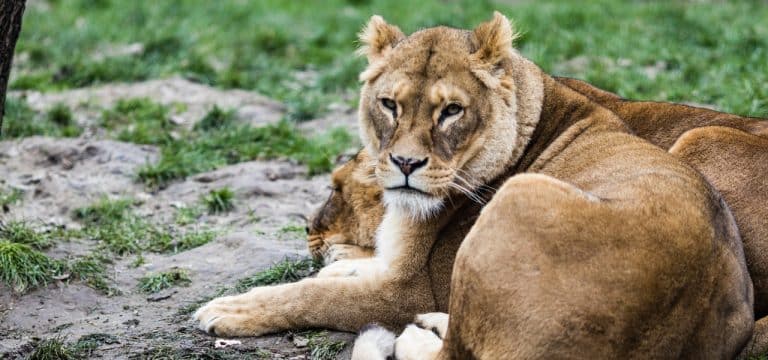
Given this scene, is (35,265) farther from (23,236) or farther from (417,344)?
(417,344)

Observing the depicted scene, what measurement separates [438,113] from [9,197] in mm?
4094

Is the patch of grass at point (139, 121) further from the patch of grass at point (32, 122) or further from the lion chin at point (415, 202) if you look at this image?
the lion chin at point (415, 202)

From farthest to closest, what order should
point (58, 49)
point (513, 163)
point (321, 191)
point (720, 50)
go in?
point (58, 49)
point (720, 50)
point (321, 191)
point (513, 163)

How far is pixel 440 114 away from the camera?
218 inches

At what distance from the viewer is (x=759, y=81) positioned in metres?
9.67

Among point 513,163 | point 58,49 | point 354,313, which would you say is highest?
point 513,163

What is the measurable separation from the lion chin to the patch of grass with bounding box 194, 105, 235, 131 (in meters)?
4.73

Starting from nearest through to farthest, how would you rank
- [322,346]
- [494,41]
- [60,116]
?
[322,346], [494,41], [60,116]

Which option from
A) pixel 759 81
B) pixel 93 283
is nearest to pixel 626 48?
pixel 759 81

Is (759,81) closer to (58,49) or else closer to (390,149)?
(390,149)

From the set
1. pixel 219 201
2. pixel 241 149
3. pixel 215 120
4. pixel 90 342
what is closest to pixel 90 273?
pixel 90 342

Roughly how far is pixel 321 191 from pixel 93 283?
2337 mm

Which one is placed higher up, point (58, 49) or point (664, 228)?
point (664, 228)

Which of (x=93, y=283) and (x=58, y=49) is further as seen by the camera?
(x=58, y=49)
